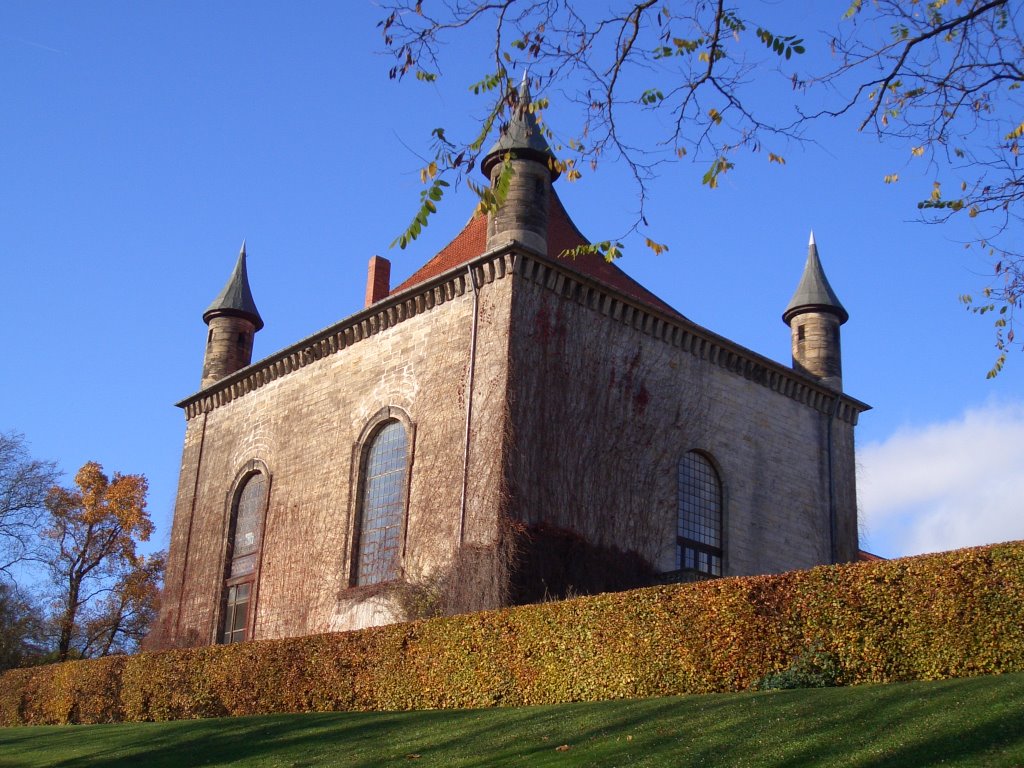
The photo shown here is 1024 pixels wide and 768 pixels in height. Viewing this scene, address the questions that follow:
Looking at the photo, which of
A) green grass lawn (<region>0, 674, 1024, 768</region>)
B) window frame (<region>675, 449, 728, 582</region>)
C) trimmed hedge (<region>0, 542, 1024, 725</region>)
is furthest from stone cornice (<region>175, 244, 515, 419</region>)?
green grass lawn (<region>0, 674, 1024, 768</region>)

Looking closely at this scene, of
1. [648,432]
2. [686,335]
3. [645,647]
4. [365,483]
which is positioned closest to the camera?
[645,647]

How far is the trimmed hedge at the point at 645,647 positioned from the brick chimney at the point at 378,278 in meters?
11.2

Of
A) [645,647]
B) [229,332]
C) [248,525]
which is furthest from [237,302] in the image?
[645,647]

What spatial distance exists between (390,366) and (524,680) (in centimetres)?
1071

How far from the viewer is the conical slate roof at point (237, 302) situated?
34.0 meters

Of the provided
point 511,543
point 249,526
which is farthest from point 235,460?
point 511,543

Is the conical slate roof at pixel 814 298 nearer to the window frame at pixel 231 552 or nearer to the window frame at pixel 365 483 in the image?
the window frame at pixel 365 483

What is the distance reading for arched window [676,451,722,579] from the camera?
82.6ft

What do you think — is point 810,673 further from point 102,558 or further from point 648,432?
point 102,558

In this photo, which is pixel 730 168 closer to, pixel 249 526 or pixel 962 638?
pixel 962 638

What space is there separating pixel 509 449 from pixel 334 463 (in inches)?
236

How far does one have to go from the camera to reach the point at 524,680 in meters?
16.7

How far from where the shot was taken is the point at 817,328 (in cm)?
3077

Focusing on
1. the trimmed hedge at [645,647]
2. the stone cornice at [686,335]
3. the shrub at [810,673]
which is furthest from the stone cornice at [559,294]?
the shrub at [810,673]
